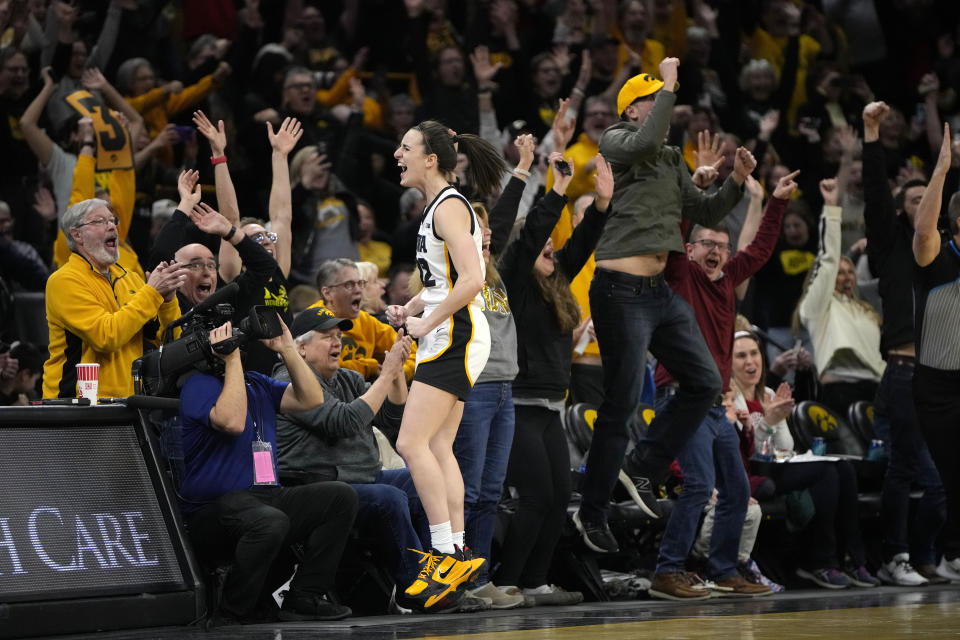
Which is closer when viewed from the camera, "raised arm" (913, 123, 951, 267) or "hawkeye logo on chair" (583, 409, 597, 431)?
"raised arm" (913, 123, 951, 267)

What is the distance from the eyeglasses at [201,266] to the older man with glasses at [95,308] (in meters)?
0.42

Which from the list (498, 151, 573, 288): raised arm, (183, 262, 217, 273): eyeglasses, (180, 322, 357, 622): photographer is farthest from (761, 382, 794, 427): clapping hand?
(183, 262, 217, 273): eyeglasses

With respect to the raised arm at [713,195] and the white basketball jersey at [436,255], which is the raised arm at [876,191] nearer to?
the raised arm at [713,195]

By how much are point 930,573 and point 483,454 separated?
366 cm

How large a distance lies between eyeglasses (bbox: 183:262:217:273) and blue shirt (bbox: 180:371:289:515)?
47.5 inches

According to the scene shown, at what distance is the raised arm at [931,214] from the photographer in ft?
23.9

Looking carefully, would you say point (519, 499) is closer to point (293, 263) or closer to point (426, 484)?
point (426, 484)

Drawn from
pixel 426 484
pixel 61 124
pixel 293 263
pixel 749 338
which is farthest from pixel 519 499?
pixel 61 124

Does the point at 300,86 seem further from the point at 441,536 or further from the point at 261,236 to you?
the point at 441,536

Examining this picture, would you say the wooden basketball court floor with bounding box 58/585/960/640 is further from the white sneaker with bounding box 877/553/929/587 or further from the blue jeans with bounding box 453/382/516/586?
the white sneaker with bounding box 877/553/929/587

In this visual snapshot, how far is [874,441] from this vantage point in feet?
32.1

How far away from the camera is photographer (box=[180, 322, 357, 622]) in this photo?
20.2 ft

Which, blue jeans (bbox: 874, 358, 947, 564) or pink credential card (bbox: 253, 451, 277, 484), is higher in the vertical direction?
pink credential card (bbox: 253, 451, 277, 484)

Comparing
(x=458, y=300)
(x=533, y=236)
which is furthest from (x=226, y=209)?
(x=458, y=300)
